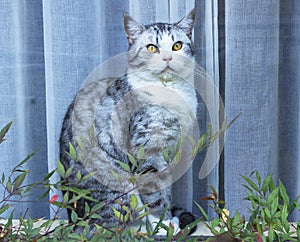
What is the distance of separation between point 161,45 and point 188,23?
0.08 metres

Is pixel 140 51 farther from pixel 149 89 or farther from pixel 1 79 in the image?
pixel 1 79

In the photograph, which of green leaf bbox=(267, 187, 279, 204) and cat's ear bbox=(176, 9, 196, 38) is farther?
cat's ear bbox=(176, 9, 196, 38)

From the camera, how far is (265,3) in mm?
981

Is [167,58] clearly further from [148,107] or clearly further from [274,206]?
[274,206]

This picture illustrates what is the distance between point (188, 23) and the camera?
982mm

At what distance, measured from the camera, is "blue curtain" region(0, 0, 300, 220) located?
993mm

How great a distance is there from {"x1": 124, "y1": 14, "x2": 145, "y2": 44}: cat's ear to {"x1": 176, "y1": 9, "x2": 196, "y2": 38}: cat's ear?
0.26 ft

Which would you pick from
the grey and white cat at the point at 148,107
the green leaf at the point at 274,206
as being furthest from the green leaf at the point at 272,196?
the grey and white cat at the point at 148,107

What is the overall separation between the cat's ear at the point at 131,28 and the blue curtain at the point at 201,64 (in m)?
0.02

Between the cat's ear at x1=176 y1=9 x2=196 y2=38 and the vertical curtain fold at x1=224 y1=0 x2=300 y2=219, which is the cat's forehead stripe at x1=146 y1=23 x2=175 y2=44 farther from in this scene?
the vertical curtain fold at x1=224 y1=0 x2=300 y2=219

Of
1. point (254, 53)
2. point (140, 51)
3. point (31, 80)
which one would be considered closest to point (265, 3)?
point (254, 53)

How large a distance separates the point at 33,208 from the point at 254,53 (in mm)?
597

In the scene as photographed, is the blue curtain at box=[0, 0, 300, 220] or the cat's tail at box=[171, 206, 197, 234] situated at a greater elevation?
the blue curtain at box=[0, 0, 300, 220]

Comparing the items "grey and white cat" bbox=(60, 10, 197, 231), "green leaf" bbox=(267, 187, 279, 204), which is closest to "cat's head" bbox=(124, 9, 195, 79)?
"grey and white cat" bbox=(60, 10, 197, 231)
